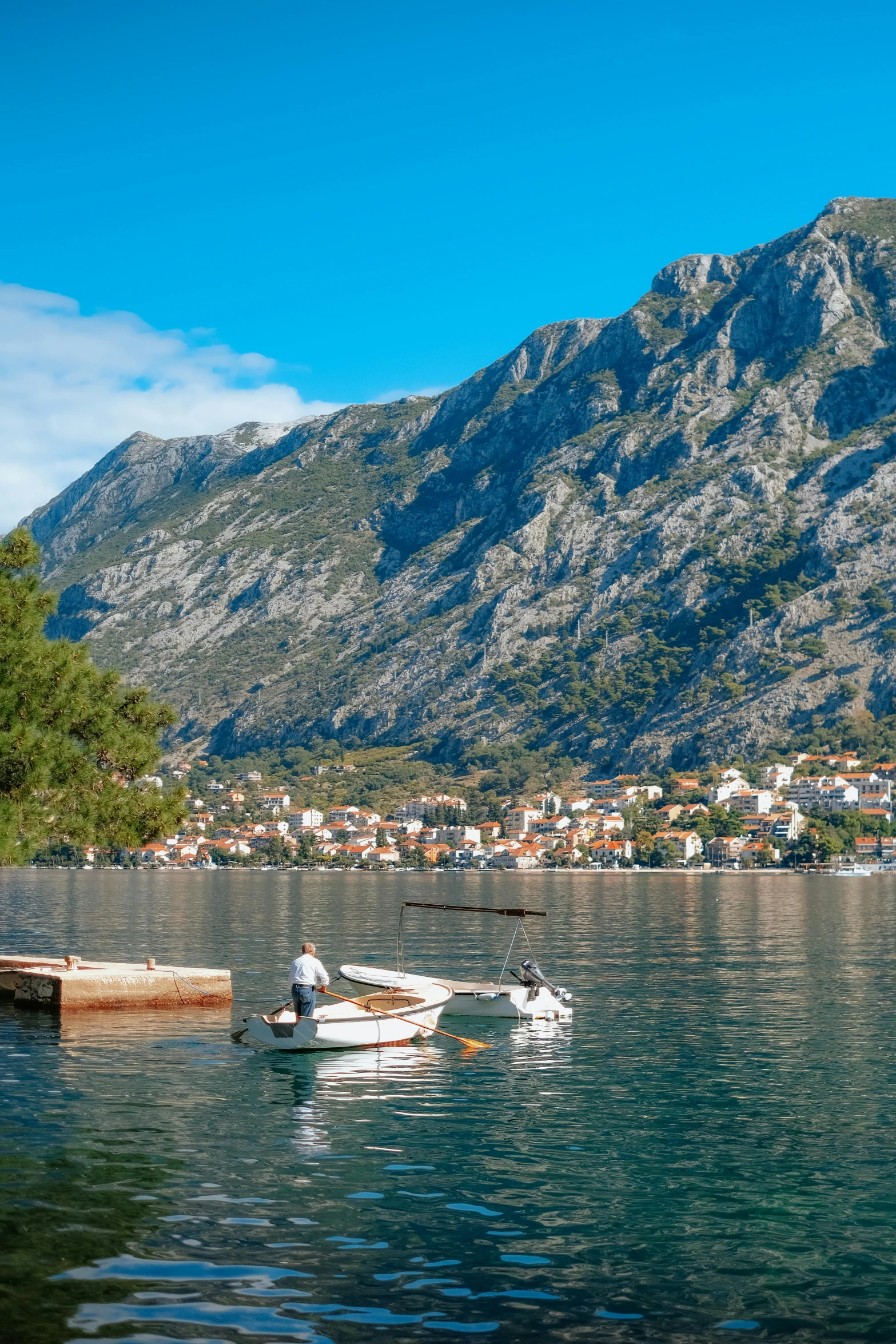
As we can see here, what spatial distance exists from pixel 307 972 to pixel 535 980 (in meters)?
11.4

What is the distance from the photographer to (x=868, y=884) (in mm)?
170250

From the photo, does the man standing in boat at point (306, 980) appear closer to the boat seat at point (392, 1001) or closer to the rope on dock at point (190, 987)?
the boat seat at point (392, 1001)

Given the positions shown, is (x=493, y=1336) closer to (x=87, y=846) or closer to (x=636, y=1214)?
(x=636, y=1214)

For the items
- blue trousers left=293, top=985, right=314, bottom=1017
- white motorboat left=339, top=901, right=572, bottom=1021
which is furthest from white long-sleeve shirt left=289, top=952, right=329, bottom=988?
white motorboat left=339, top=901, right=572, bottom=1021

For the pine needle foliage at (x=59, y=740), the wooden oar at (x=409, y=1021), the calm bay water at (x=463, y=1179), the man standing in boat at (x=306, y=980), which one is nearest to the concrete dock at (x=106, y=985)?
the calm bay water at (x=463, y=1179)

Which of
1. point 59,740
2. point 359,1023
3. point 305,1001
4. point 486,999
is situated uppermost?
point 59,740

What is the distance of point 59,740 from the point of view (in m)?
33.7

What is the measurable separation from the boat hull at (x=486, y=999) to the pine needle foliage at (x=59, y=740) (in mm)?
8103

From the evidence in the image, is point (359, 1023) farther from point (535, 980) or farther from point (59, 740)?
point (59, 740)

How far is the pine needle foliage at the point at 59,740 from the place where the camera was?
32875mm

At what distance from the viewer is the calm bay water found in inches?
529

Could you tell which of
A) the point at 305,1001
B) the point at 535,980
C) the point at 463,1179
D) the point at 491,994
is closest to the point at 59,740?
the point at 305,1001

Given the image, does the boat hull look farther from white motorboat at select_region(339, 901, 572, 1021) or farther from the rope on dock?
the rope on dock

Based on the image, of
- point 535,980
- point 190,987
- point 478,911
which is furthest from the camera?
point 478,911
